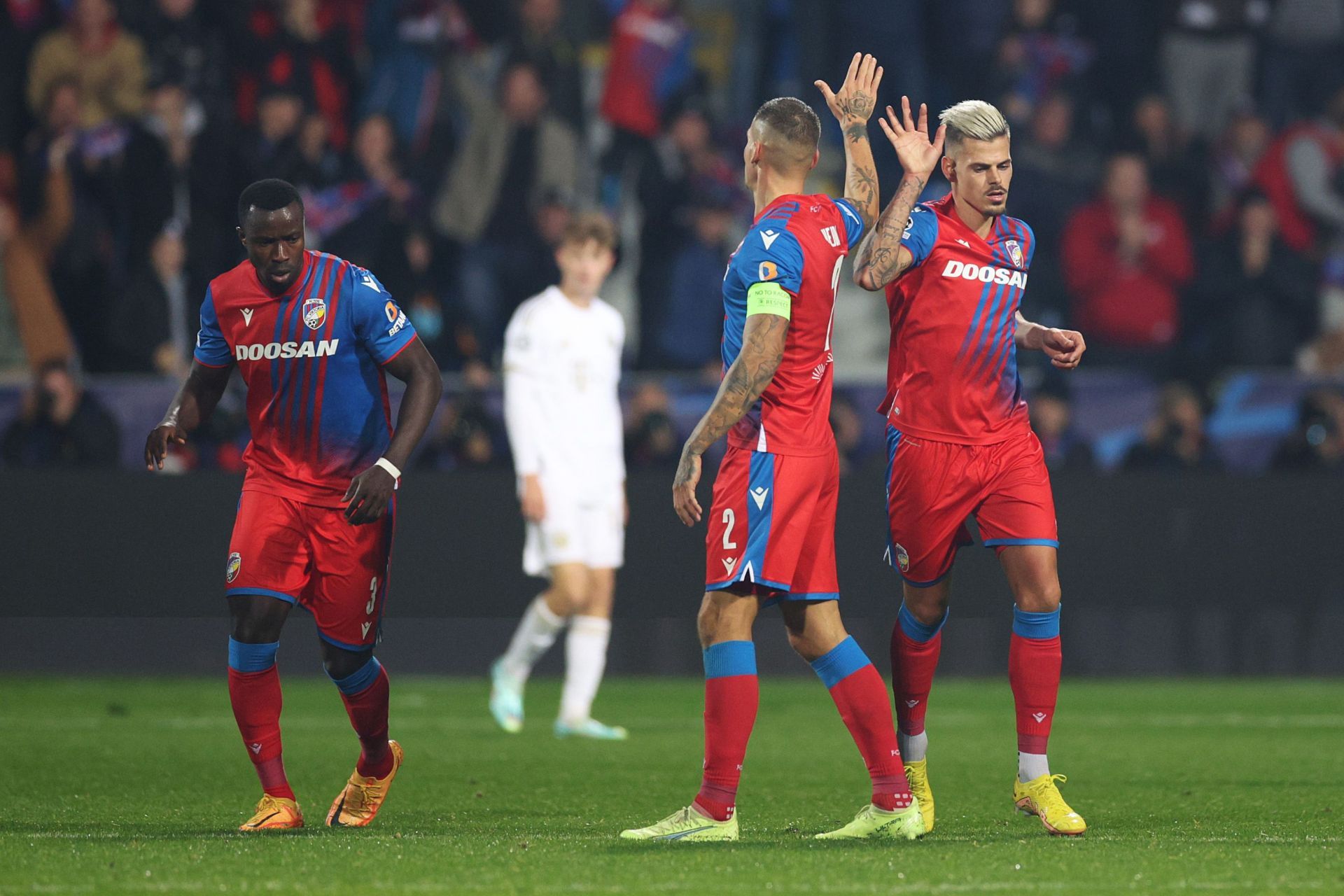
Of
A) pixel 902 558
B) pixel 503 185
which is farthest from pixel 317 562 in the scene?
pixel 503 185

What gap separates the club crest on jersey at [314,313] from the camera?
6.04 metres

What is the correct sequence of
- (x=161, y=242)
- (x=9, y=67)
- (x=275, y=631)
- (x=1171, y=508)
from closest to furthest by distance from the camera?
(x=275, y=631) < (x=1171, y=508) < (x=161, y=242) < (x=9, y=67)

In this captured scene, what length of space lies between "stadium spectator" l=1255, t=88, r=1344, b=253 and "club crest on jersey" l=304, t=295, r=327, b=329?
10507 mm

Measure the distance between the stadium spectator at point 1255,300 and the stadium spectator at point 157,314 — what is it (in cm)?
754

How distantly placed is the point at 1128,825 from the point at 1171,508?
6.59 metres

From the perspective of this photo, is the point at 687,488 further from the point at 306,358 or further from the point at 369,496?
the point at 306,358

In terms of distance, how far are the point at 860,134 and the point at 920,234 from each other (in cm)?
42

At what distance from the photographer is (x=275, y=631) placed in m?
5.97

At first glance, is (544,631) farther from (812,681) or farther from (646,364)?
(646,364)

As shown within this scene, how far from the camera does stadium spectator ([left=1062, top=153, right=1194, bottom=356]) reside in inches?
551

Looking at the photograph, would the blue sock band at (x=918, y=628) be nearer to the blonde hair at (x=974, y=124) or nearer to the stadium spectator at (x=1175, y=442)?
the blonde hair at (x=974, y=124)

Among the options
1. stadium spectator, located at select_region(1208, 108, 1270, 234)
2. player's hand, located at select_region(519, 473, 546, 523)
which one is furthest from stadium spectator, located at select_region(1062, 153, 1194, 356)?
player's hand, located at select_region(519, 473, 546, 523)

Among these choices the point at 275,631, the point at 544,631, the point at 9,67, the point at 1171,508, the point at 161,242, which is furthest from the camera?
the point at 9,67

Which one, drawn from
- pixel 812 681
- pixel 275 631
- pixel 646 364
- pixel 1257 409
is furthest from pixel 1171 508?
pixel 275 631
